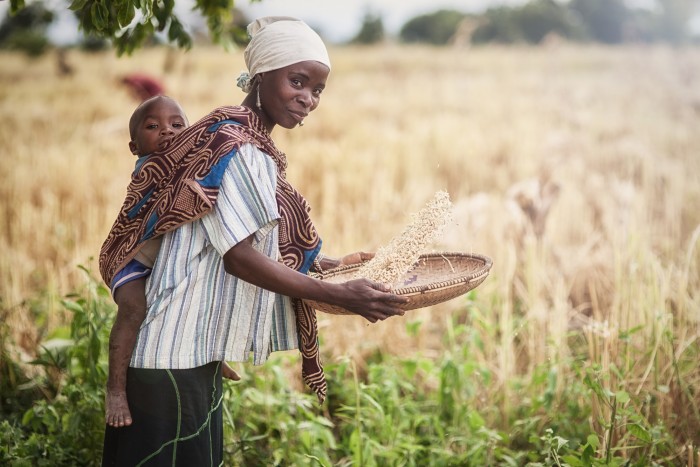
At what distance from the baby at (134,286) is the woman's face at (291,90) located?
26cm

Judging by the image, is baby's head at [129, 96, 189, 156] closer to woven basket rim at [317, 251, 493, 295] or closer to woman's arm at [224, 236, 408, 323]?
woman's arm at [224, 236, 408, 323]

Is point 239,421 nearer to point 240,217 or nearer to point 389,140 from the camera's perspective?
point 240,217

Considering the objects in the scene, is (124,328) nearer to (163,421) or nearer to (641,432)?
(163,421)

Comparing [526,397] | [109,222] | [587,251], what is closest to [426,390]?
[526,397]

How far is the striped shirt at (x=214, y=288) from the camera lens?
1681 millimetres

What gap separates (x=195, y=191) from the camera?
1.66m

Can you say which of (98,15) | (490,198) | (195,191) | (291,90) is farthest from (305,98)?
(490,198)

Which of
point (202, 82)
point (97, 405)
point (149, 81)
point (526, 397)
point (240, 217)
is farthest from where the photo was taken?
point (202, 82)

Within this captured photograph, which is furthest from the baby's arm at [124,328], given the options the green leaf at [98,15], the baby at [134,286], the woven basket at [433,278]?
the green leaf at [98,15]

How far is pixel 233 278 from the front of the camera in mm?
1812

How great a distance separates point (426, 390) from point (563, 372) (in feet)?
2.11

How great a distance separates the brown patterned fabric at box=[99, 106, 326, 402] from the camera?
1668 millimetres

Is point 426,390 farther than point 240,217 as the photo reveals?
Yes

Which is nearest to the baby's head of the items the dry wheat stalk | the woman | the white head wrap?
the woman
